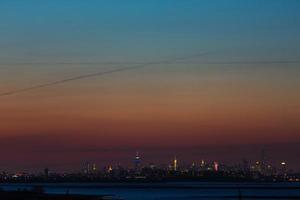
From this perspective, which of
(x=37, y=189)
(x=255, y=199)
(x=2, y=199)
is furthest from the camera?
(x=255, y=199)

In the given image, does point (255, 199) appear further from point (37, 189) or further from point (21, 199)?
point (21, 199)

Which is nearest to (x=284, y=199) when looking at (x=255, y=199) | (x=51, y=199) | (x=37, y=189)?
(x=255, y=199)

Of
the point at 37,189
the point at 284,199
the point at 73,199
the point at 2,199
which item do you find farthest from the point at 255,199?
the point at 2,199

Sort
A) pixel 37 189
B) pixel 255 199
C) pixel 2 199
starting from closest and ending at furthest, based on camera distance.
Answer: pixel 2 199 < pixel 37 189 < pixel 255 199

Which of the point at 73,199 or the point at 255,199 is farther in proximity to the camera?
the point at 255,199

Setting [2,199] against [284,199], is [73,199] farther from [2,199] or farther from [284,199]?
[284,199]

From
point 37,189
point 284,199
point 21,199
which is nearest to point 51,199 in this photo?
point 21,199

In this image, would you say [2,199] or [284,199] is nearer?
[2,199]
